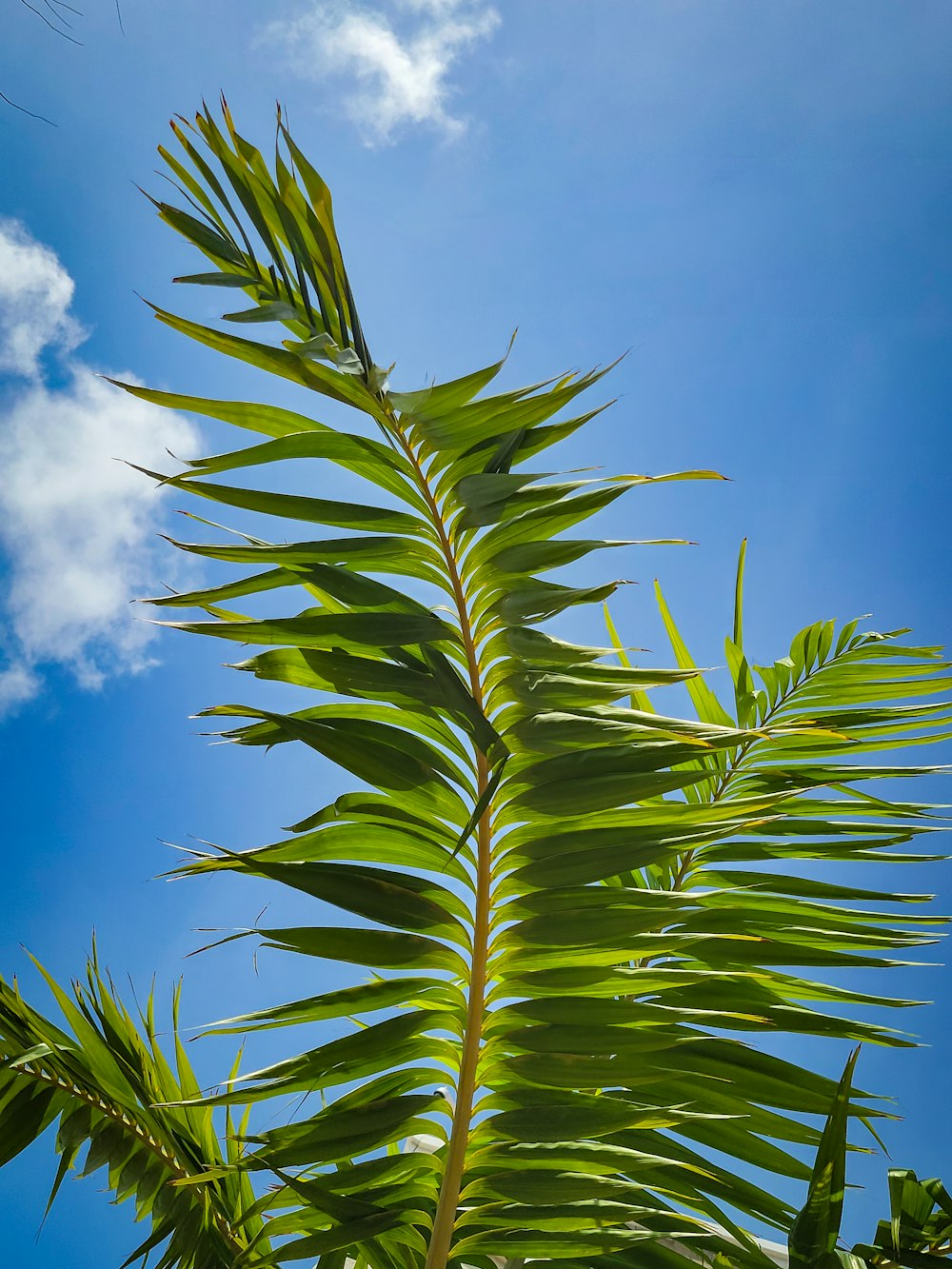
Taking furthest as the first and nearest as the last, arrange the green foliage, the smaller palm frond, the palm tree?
the smaller palm frond < the palm tree < the green foliage

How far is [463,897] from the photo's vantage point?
56 centimetres

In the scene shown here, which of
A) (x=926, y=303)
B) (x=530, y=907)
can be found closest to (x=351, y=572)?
(x=530, y=907)

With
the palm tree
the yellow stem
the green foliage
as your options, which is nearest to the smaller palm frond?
the palm tree

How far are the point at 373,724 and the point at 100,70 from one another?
25.2 feet

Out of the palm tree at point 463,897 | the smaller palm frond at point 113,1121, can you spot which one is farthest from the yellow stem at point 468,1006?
the smaller palm frond at point 113,1121

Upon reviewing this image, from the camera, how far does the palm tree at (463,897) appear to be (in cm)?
45

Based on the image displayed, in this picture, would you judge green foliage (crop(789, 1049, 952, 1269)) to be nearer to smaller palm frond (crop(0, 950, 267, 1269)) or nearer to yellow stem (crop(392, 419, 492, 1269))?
yellow stem (crop(392, 419, 492, 1269))

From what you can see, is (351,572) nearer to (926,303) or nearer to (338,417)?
(338,417)

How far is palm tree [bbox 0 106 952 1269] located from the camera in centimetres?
45

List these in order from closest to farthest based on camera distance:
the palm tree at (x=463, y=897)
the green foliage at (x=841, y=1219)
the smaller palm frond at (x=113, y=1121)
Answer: the green foliage at (x=841, y=1219) → the palm tree at (x=463, y=897) → the smaller palm frond at (x=113, y=1121)

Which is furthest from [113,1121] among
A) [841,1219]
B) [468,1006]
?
[841,1219]

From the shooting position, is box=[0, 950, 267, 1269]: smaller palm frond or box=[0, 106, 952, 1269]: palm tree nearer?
box=[0, 106, 952, 1269]: palm tree

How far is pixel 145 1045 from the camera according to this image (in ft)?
2.41

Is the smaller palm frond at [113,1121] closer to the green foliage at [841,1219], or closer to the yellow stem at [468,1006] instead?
the yellow stem at [468,1006]
